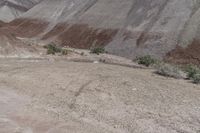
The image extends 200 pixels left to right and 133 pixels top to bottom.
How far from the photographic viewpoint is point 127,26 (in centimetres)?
3472

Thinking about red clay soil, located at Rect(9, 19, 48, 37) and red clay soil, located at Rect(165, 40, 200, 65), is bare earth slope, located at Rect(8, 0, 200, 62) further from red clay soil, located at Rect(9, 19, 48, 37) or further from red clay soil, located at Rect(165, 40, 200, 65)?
red clay soil, located at Rect(165, 40, 200, 65)

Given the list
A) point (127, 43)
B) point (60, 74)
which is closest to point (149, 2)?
point (127, 43)

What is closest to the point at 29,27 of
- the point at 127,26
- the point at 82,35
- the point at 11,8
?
the point at 82,35

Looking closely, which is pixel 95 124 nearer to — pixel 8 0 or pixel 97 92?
pixel 97 92

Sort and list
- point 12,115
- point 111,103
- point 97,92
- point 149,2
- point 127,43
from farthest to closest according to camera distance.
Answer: point 149,2, point 127,43, point 97,92, point 111,103, point 12,115

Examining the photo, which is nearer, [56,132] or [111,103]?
[56,132]

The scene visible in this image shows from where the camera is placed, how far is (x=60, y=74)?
1702 cm

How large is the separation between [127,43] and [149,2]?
5.81 m

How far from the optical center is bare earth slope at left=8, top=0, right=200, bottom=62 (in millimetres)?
29359

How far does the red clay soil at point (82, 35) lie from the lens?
35.8 meters

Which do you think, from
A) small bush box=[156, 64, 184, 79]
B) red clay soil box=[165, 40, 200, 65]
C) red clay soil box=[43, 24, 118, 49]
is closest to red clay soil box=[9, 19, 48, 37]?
red clay soil box=[43, 24, 118, 49]

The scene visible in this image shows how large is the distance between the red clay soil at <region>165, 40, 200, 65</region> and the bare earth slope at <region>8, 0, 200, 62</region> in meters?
0.31

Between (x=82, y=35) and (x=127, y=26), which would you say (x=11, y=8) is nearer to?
(x=82, y=35)

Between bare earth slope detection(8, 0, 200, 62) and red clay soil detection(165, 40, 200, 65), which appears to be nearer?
red clay soil detection(165, 40, 200, 65)
